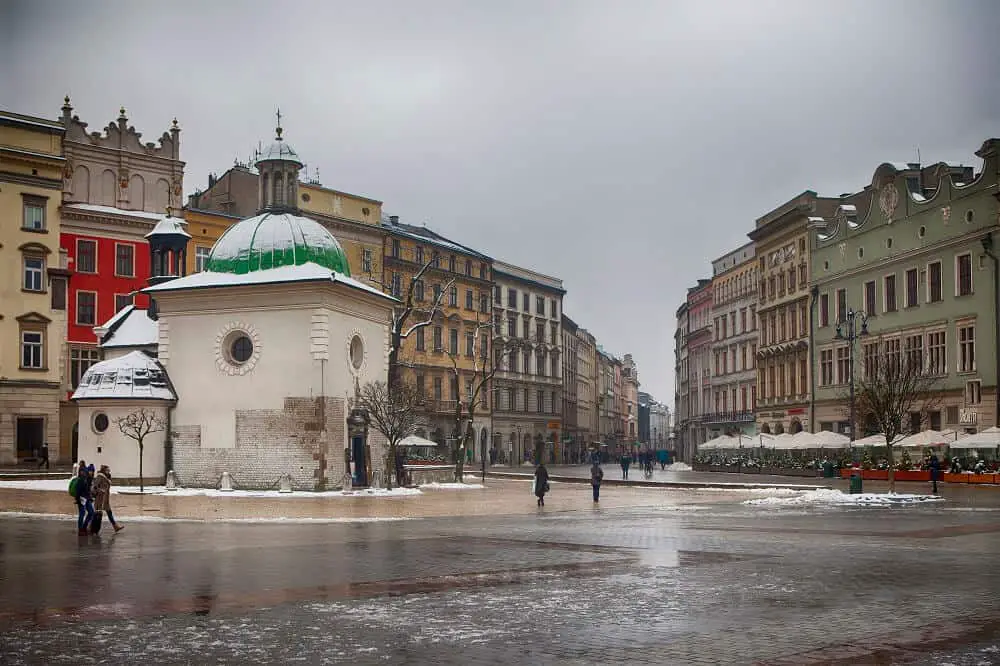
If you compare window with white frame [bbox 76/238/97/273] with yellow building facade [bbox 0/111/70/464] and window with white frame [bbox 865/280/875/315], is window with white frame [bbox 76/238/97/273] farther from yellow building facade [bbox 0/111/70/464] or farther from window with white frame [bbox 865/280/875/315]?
window with white frame [bbox 865/280/875/315]

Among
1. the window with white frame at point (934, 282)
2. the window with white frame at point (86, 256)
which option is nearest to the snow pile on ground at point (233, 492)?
the window with white frame at point (86, 256)

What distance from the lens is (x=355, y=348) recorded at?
45.1 meters

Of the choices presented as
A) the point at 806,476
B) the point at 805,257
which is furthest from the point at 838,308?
the point at 806,476

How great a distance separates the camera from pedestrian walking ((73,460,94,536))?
76.3 ft

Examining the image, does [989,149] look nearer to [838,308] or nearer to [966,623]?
[838,308]

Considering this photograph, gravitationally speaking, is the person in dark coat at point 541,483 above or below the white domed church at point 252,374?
below

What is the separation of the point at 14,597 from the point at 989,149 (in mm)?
Result: 48727

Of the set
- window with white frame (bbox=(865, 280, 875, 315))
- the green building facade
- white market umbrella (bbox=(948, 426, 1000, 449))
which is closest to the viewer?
white market umbrella (bbox=(948, 426, 1000, 449))

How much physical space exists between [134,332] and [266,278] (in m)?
9.12

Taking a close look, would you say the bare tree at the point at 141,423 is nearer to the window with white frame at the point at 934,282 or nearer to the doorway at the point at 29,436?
the doorway at the point at 29,436

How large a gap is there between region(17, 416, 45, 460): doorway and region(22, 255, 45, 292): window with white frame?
6738 mm

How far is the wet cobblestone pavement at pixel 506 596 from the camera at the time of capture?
10.4 meters

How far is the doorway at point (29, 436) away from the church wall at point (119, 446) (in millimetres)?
15859

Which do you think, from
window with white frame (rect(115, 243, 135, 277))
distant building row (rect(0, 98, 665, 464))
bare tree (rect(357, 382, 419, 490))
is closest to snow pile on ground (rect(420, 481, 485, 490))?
bare tree (rect(357, 382, 419, 490))
